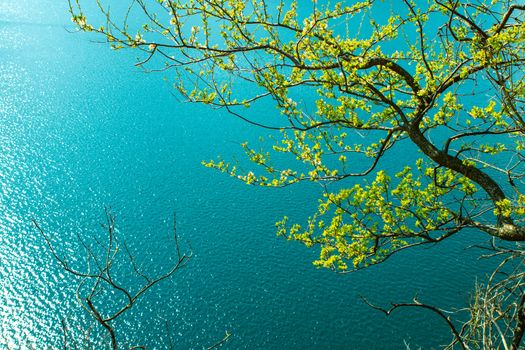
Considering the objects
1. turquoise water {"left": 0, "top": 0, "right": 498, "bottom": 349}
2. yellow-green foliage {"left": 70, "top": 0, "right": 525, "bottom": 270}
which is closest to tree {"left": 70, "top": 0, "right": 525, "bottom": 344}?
yellow-green foliage {"left": 70, "top": 0, "right": 525, "bottom": 270}

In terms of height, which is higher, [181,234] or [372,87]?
[181,234]

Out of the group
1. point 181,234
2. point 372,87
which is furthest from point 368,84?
point 181,234

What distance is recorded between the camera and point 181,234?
14289 mm

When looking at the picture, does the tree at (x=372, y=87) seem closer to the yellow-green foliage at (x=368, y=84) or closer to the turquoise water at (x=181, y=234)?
the yellow-green foliage at (x=368, y=84)

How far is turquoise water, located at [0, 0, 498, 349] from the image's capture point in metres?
11.0

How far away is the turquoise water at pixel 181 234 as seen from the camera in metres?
11.0

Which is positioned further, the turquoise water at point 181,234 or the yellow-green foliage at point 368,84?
the turquoise water at point 181,234

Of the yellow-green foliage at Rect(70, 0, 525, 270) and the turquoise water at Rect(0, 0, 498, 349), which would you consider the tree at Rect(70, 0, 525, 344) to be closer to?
the yellow-green foliage at Rect(70, 0, 525, 270)

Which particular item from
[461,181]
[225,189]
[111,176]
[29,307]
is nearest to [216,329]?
[29,307]

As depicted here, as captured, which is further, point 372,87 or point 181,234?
point 181,234

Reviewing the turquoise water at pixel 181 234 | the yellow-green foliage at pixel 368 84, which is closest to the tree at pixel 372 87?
the yellow-green foliage at pixel 368 84

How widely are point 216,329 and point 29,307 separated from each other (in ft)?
15.5

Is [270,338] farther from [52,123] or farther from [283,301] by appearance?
[52,123]

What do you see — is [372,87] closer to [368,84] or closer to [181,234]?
[368,84]
